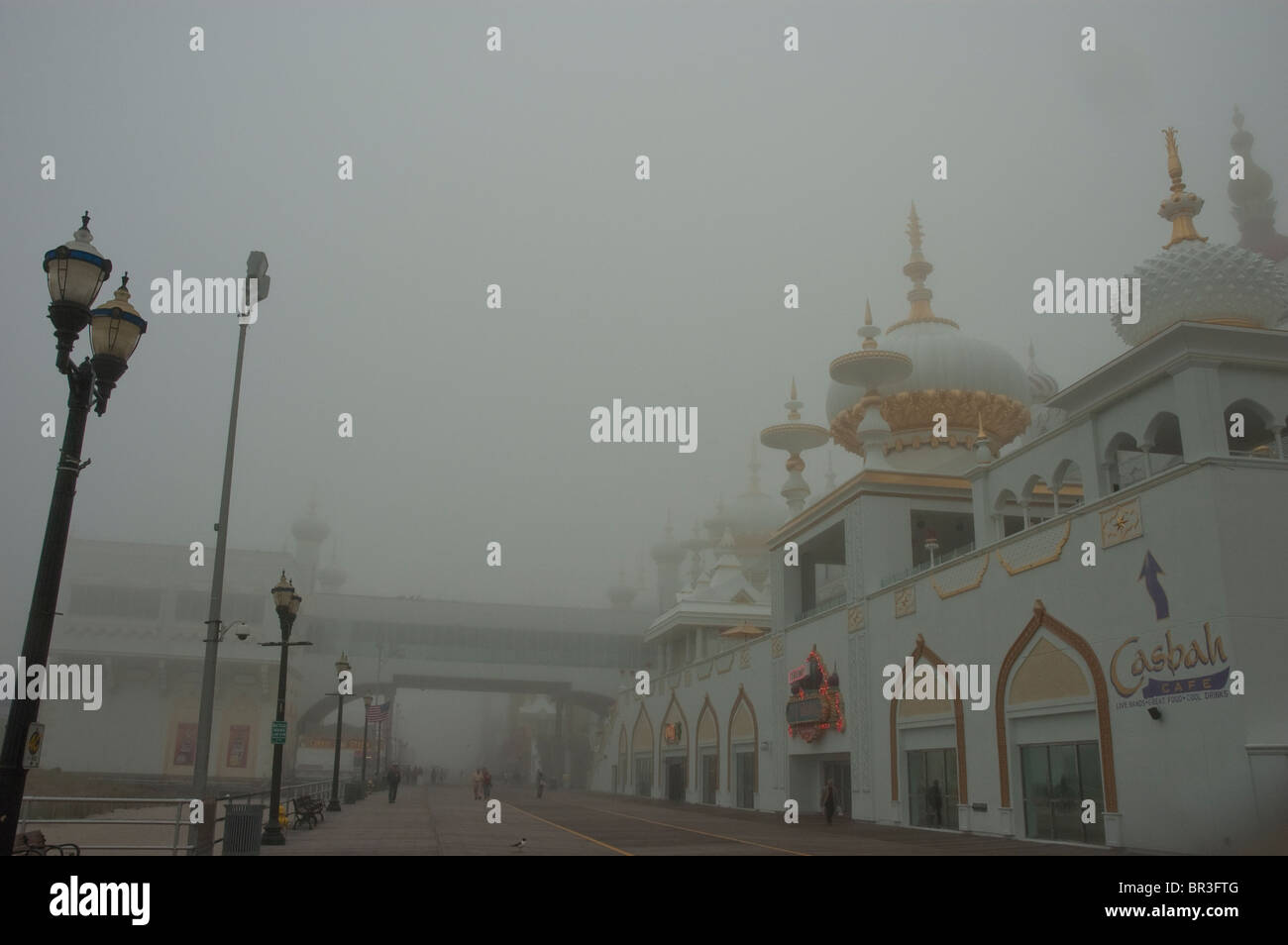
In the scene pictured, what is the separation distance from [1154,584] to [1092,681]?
8.25 ft

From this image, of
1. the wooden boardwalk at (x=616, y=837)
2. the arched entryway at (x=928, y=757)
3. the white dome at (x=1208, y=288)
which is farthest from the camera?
the arched entryway at (x=928, y=757)

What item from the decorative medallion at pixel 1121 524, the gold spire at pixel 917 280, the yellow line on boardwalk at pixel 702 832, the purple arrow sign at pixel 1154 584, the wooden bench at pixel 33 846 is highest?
the gold spire at pixel 917 280

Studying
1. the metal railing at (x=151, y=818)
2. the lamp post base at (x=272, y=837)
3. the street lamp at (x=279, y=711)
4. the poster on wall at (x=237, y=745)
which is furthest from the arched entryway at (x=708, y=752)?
the poster on wall at (x=237, y=745)

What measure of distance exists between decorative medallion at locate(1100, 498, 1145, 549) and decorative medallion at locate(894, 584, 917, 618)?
7.47 meters

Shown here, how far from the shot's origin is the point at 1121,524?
18688 mm

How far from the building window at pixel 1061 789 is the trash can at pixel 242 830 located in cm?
1431

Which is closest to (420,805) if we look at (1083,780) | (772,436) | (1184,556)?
(772,436)

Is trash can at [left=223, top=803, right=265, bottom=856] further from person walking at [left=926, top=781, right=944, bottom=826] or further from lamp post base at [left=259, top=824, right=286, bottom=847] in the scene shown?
person walking at [left=926, top=781, right=944, bottom=826]

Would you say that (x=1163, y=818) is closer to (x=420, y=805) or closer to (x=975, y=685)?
(x=975, y=685)

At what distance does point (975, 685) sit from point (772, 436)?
18.9m

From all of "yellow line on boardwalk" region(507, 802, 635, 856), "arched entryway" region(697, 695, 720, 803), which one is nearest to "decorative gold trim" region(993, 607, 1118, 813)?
"yellow line on boardwalk" region(507, 802, 635, 856)

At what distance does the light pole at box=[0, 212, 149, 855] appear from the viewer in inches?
311

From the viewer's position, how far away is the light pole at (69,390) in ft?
25.9

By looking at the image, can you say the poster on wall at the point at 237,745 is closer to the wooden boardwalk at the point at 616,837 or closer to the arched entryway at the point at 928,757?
the wooden boardwalk at the point at 616,837
